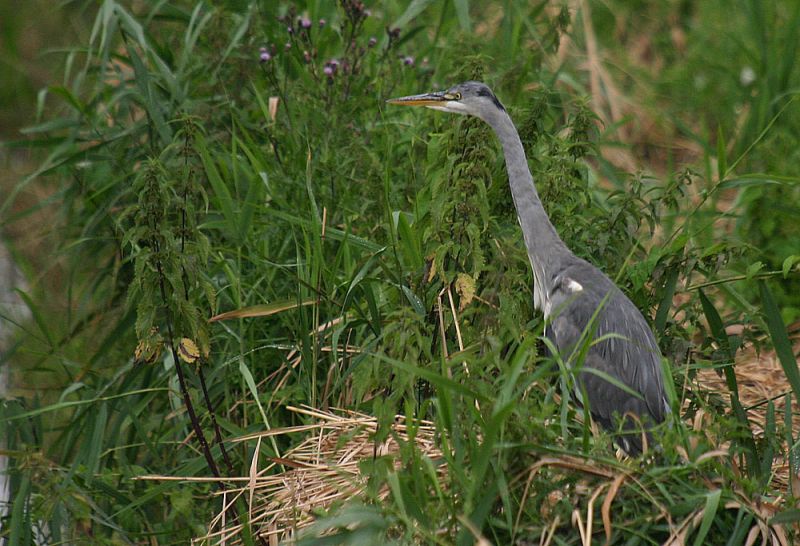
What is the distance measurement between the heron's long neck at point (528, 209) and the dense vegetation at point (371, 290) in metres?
0.09

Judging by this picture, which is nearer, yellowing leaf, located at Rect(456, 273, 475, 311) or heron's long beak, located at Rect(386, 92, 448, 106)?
yellowing leaf, located at Rect(456, 273, 475, 311)

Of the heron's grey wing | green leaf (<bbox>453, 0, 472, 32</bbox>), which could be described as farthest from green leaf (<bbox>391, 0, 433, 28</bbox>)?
the heron's grey wing

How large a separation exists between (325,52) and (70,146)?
110cm

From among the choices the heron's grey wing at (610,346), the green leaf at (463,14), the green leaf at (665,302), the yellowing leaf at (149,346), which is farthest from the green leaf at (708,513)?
the green leaf at (463,14)

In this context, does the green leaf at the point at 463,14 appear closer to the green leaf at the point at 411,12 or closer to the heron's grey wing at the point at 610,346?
the green leaf at the point at 411,12

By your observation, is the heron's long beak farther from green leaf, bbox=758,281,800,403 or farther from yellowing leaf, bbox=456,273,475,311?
green leaf, bbox=758,281,800,403

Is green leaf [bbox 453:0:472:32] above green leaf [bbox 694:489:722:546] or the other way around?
above

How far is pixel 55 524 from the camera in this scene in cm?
335

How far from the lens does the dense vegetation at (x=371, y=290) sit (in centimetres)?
262

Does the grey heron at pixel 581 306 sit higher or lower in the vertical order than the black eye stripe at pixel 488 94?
lower

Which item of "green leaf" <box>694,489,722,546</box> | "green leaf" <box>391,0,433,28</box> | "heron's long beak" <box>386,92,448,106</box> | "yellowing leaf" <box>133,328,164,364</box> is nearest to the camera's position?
"green leaf" <box>694,489,722,546</box>

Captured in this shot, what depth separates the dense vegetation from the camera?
2615 mm

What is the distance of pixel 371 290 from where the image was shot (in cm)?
339

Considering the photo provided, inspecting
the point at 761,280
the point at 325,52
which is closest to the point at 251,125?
the point at 325,52
